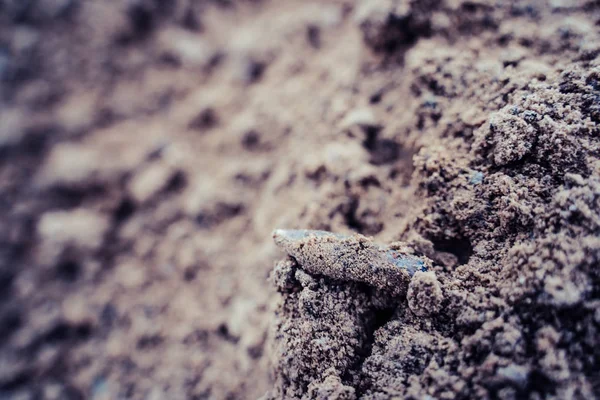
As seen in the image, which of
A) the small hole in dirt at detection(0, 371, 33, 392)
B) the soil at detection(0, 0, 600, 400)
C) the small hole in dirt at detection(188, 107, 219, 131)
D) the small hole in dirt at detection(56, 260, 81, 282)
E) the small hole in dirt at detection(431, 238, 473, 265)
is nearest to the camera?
the soil at detection(0, 0, 600, 400)

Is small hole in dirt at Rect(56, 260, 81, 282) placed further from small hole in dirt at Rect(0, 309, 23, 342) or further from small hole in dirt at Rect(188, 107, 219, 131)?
small hole in dirt at Rect(188, 107, 219, 131)

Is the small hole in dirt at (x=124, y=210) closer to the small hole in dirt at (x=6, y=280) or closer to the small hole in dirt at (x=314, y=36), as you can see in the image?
the small hole in dirt at (x=6, y=280)

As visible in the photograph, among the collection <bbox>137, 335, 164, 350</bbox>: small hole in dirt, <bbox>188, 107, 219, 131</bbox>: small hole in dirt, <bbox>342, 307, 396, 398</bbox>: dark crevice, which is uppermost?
<bbox>188, 107, 219, 131</bbox>: small hole in dirt

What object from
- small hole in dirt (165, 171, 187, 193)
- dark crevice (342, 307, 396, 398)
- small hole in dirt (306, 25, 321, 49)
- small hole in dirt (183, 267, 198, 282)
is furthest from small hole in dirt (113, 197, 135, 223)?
dark crevice (342, 307, 396, 398)

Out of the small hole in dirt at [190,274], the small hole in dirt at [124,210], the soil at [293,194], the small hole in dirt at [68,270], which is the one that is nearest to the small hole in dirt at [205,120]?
the soil at [293,194]

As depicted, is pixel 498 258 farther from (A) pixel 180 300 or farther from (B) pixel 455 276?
(A) pixel 180 300

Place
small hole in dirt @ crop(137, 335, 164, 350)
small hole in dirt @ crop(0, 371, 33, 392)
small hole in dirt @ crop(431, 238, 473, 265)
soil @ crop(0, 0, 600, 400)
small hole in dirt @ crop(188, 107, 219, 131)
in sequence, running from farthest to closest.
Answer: small hole in dirt @ crop(188, 107, 219, 131)
small hole in dirt @ crop(0, 371, 33, 392)
small hole in dirt @ crop(137, 335, 164, 350)
small hole in dirt @ crop(431, 238, 473, 265)
soil @ crop(0, 0, 600, 400)

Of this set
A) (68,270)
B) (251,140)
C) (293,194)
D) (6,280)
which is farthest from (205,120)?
(6,280)
